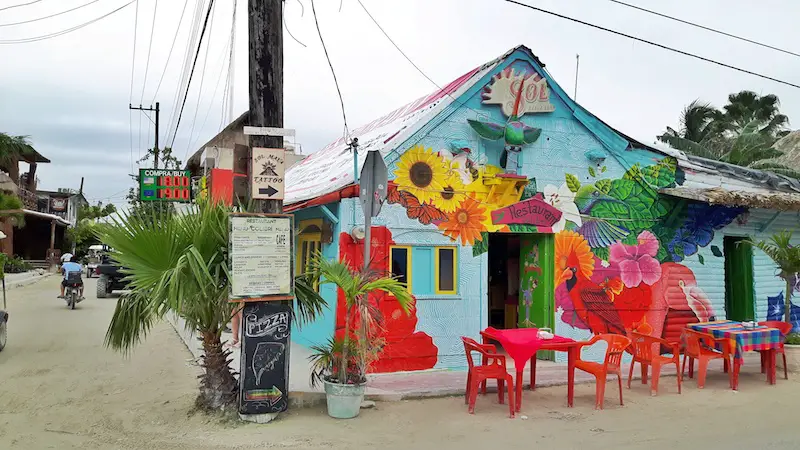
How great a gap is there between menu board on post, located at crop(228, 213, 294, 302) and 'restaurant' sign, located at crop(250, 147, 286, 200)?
255 mm

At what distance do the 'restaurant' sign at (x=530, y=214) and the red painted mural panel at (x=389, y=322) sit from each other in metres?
1.93

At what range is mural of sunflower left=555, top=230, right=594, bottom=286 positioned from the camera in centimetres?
1001

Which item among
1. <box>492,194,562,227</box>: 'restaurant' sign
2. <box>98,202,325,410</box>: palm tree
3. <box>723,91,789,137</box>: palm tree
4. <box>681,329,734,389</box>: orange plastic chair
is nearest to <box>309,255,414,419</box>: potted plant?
<box>98,202,325,410</box>: palm tree

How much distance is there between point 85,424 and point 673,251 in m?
9.50

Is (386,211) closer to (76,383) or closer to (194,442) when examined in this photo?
(194,442)

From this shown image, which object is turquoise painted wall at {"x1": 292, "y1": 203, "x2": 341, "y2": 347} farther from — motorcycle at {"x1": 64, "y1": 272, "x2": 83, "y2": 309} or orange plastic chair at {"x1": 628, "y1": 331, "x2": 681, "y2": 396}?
motorcycle at {"x1": 64, "y1": 272, "x2": 83, "y2": 309}

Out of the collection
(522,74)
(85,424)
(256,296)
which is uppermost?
(522,74)

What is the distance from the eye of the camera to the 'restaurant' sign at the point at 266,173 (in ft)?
21.7

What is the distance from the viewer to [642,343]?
862 centimetres

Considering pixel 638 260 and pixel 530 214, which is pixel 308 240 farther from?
pixel 638 260

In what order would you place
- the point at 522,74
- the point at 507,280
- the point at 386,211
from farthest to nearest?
the point at 507,280, the point at 522,74, the point at 386,211

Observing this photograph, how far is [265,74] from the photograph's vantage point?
265 inches

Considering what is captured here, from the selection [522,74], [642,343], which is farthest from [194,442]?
[522,74]

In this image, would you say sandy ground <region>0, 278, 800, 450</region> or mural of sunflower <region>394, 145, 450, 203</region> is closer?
sandy ground <region>0, 278, 800, 450</region>
